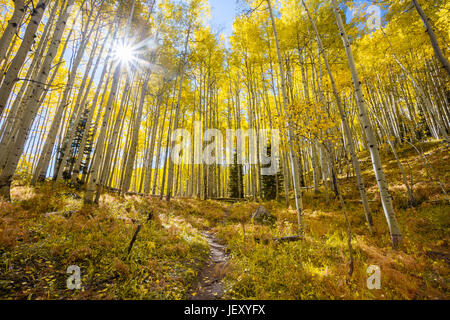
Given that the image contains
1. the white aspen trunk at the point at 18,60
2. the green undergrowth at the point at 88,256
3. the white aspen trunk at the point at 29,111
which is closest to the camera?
the green undergrowth at the point at 88,256

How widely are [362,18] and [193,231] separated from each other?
12369 mm

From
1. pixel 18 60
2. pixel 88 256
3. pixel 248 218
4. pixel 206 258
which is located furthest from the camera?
pixel 248 218

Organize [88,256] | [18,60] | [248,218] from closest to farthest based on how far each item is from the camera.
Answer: [88,256]
[18,60]
[248,218]

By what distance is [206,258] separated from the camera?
5.05 m

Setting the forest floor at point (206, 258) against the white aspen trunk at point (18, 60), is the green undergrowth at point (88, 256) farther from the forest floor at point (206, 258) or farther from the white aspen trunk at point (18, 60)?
the white aspen trunk at point (18, 60)

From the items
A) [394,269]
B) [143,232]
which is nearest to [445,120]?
[394,269]

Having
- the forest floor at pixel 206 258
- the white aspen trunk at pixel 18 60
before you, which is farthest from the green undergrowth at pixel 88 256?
the white aspen trunk at pixel 18 60

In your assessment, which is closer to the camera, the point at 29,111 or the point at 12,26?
the point at 12,26

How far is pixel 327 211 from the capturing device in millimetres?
8406

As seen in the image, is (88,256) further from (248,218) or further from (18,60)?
(248,218)

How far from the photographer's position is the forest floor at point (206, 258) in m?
2.88

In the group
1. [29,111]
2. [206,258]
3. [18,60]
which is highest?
[18,60]

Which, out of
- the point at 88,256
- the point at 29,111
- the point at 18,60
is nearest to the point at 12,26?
the point at 18,60
